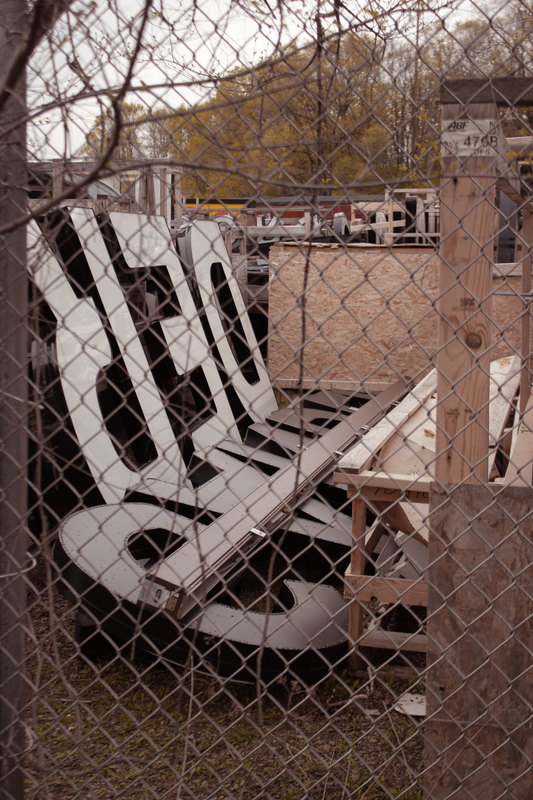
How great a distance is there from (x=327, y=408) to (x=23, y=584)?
14.0ft

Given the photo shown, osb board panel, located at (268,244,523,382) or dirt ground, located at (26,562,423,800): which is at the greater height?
osb board panel, located at (268,244,523,382)

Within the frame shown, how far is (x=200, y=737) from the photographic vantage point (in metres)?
2.42

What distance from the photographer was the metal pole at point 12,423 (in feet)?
4.89

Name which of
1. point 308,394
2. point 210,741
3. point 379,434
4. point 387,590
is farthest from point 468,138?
point 210,741

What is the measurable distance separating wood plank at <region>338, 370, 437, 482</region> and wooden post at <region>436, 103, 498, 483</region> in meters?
0.38

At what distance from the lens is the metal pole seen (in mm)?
1489

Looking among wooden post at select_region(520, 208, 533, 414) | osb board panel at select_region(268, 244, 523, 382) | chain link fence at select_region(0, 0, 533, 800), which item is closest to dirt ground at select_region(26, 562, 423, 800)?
chain link fence at select_region(0, 0, 533, 800)

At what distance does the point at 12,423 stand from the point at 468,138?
1279 mm

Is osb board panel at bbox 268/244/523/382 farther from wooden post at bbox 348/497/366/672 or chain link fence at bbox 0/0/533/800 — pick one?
chain link fence at bbox 0/0/533/800

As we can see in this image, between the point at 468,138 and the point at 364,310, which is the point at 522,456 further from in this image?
the point at 364,310

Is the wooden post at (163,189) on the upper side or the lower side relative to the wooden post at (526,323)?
upper

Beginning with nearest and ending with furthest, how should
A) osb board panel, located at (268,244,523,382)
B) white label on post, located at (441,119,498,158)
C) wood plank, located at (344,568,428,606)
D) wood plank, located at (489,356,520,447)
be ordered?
white label on post, located at (441,119,498,158), wood plank, located at (344,568,428,606), wood plank, located at (489,356,520,447), osb board panel, located at (268,244,523,382)

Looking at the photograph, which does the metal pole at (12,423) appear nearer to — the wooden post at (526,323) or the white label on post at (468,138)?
the white label on post at (468,138)

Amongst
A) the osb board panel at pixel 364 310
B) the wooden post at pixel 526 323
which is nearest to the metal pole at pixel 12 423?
the wooden post at pixel 526 323
